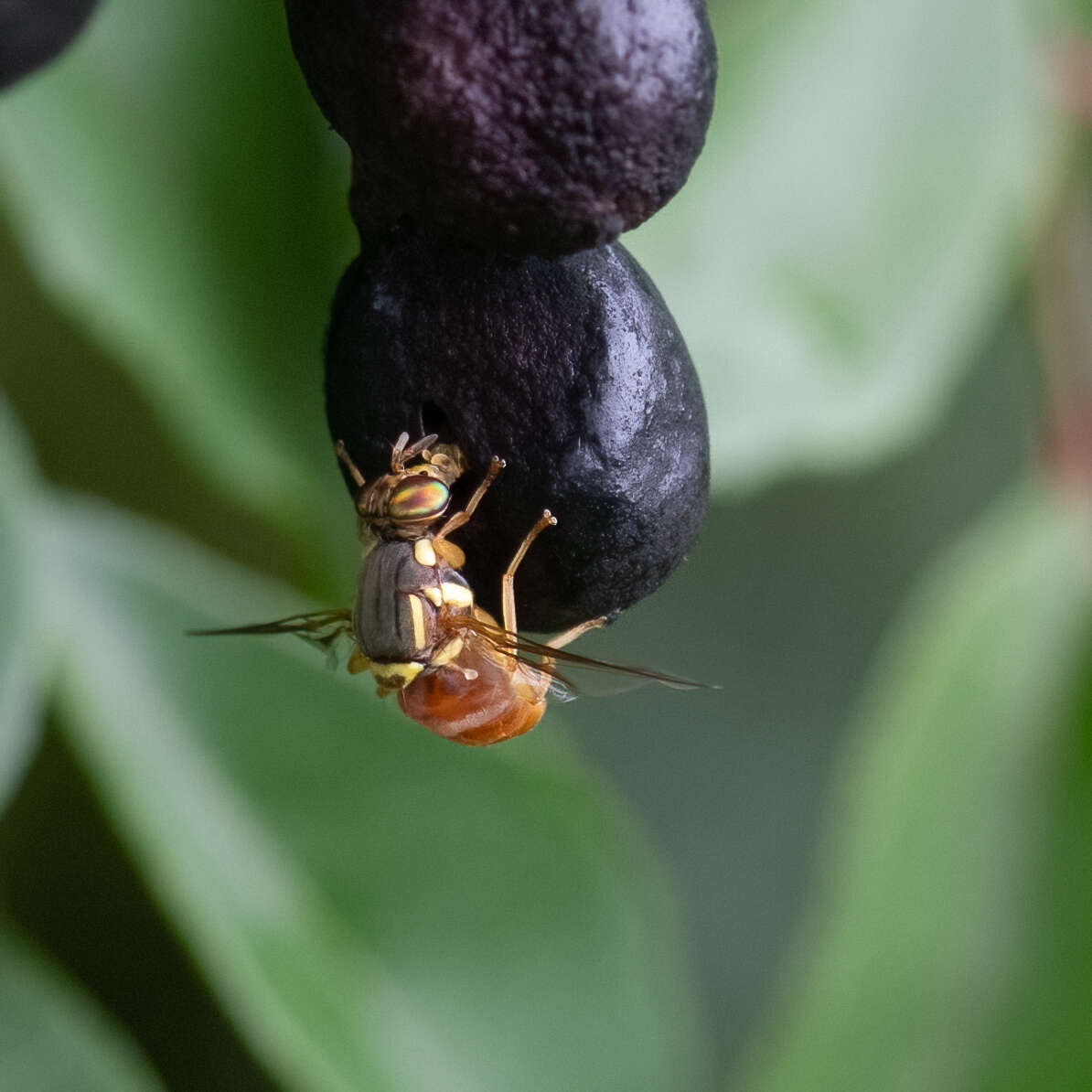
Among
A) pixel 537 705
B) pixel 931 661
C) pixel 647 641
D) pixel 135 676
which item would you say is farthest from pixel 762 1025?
pixel 537 705

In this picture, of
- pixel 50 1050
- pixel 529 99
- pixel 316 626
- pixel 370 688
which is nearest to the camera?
pixel 529 99

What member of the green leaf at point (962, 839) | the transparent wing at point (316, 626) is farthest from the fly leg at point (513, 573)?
the green leaf at point (962, 839)

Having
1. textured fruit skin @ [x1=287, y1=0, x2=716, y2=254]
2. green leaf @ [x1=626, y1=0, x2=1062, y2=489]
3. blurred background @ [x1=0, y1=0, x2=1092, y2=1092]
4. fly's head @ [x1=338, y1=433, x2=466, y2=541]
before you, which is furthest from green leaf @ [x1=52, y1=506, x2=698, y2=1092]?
textured fruit skin @ [x1=287, y1=0, x2=716, y2=254]

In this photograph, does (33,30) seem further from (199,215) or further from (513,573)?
(199,215)

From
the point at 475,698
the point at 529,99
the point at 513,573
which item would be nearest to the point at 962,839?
the point at 475,698

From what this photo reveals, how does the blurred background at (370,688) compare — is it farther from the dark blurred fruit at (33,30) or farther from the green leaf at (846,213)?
the dark blurred fruit at (33,30)

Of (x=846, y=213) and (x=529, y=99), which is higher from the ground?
(x=846, y=213)
